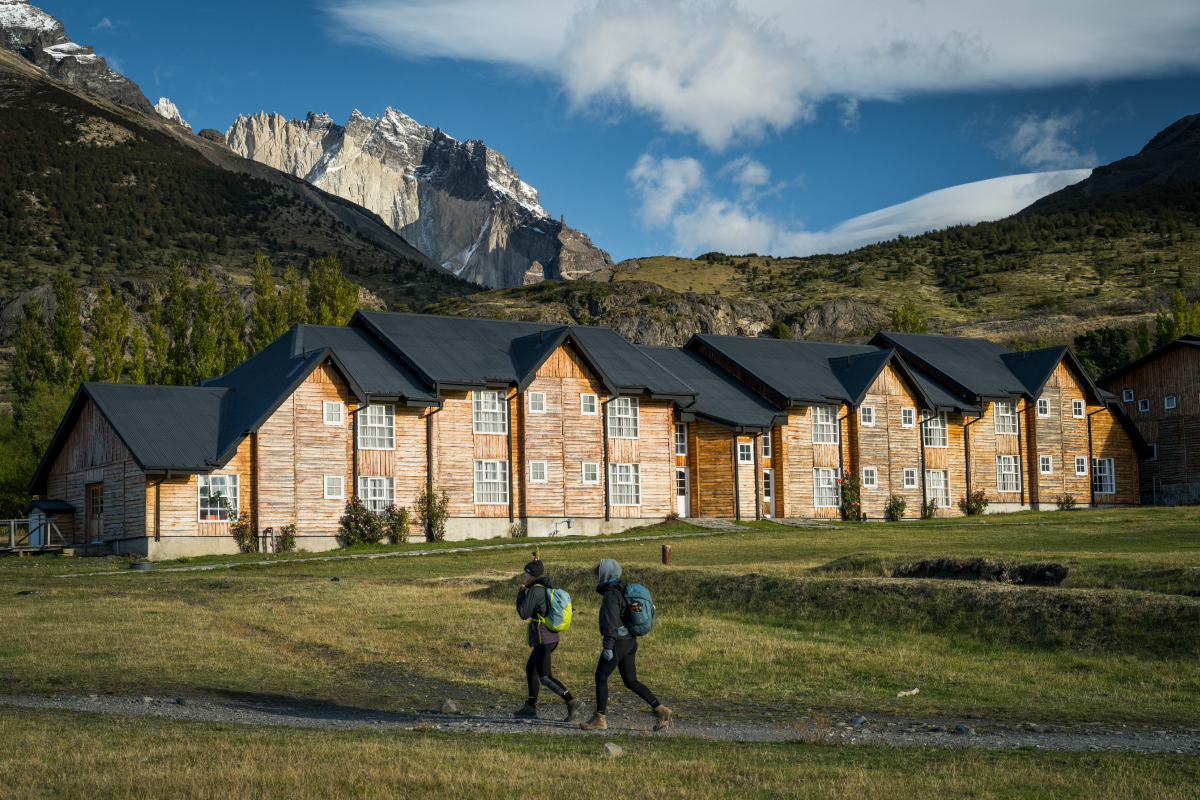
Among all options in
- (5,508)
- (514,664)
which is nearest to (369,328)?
(5,508)

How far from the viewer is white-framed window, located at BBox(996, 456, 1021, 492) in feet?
198

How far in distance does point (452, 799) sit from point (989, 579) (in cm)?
1862

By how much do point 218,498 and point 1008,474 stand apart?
4015cm

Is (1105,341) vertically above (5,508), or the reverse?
(1105,341)

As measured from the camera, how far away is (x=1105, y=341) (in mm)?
93250

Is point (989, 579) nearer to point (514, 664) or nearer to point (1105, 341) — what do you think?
point (514, 664)

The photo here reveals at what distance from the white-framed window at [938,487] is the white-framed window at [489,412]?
890 inches

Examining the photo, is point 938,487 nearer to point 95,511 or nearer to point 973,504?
point 973,504

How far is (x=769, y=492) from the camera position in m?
54.1


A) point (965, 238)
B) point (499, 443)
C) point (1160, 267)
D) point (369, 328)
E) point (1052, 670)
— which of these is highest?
point (965, 238)

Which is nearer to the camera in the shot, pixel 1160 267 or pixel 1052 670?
pixel 1052 670

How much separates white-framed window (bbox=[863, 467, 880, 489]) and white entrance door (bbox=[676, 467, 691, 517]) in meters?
8.80

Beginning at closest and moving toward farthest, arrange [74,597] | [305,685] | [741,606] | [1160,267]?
[305,685], [741,606], [74,597], [1160,267]

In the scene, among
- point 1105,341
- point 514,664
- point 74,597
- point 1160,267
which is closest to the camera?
point 514,664
